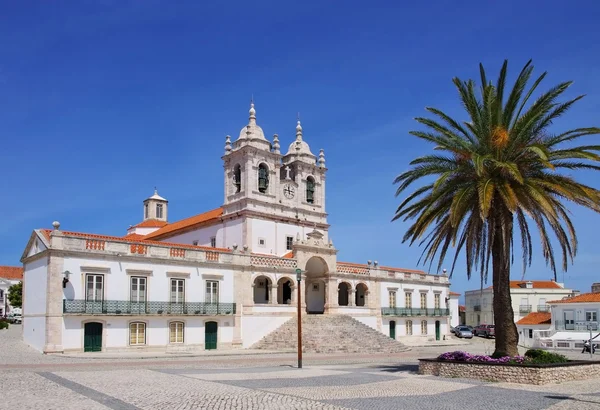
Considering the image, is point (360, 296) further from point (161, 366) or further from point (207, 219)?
point (161, 366)

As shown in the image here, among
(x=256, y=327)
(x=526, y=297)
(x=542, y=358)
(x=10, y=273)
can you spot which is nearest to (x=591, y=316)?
(x=256, y=327)

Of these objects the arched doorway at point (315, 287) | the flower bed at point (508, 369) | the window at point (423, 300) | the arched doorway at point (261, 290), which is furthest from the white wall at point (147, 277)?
the window at point (423, 300)

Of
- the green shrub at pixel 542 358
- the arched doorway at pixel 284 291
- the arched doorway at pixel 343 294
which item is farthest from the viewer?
the arched doorway at pixel 343 294

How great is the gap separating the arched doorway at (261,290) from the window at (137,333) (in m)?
10.8

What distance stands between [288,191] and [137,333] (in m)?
21.7

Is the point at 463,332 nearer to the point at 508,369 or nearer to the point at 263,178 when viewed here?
the point at 263,178

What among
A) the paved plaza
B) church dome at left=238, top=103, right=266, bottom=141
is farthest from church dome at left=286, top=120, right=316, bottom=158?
the paved plaza

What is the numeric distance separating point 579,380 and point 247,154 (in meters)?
33.1

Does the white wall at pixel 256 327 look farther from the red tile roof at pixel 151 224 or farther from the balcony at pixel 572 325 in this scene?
the red tile roof at pixel 151 224

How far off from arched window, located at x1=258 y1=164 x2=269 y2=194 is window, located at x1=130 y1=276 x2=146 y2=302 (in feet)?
57.5

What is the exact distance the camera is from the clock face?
51.8 metres

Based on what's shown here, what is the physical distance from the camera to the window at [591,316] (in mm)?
46938

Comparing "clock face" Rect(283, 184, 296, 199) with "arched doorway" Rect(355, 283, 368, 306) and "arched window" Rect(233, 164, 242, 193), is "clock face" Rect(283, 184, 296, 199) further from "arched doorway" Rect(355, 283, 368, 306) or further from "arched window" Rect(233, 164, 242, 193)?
"arched doorway" Rect(355, 283, 368, 306)

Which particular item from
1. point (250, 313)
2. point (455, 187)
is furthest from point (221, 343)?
point (455, 187)
